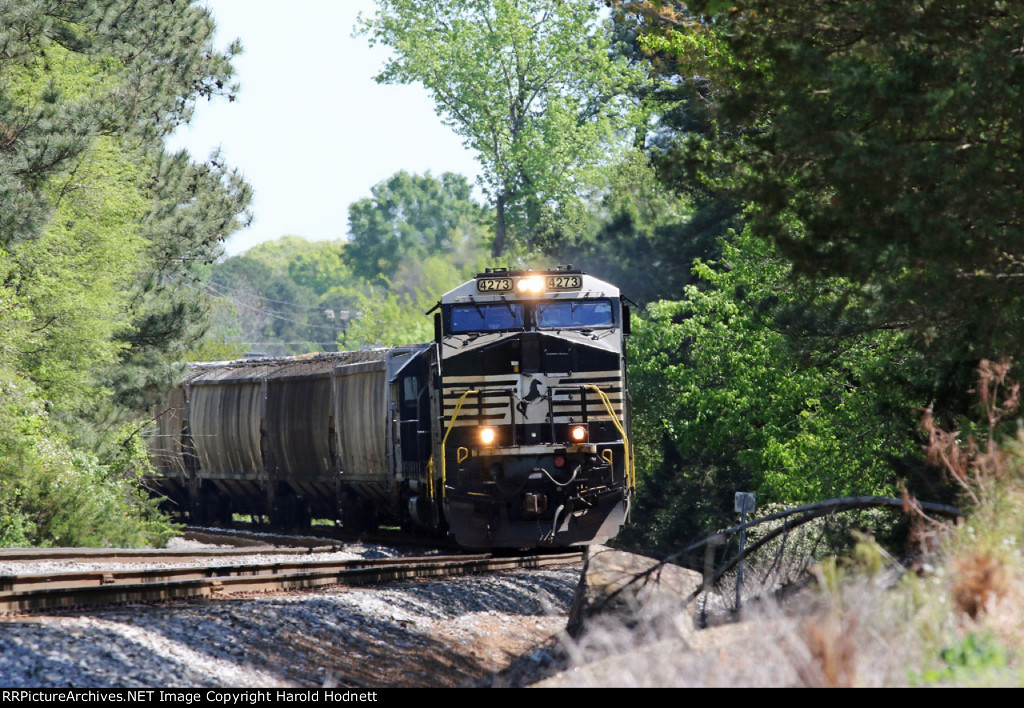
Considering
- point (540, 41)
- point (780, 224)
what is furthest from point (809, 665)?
point (540, 41)

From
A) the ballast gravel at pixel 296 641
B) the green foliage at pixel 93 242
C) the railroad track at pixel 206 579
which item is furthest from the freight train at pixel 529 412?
the green foliage at pixel 93 242

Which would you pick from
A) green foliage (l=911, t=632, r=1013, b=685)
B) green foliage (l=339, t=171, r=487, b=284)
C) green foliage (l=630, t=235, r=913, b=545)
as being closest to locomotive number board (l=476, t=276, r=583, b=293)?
green foliage (l=630, t=235, r=913, b=545)

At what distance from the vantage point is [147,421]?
29703mm

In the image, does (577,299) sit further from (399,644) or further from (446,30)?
(446,30)

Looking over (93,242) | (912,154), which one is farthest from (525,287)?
(93,242)

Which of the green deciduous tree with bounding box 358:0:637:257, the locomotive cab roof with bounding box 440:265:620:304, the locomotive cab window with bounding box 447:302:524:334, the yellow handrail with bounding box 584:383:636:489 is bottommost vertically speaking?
the yellow handrail with bounding box 584:383:636:489

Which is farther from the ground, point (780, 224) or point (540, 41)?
point (540, 41)

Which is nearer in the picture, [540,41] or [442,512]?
[442,512]

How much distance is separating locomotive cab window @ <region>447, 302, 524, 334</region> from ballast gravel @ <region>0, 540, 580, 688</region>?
380 centimetres

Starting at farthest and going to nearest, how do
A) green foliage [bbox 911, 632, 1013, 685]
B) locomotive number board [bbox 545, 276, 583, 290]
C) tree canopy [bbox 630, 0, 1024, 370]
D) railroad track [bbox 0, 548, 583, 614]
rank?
locomotive number board [bbox 545, 276, 583, 290] → railroad track [bbox 0, 548, 583, 614] → tree canopy [bbox 630, 0, 1024, 370] → green foliage [bbox 911, 632, 1013, 685]

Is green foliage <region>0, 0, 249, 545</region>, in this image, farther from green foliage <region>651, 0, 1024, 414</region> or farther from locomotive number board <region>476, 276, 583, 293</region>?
green foliage <region>651, 0, 1024, 414</region>

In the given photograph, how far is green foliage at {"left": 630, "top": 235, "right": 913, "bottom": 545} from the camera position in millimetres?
20000

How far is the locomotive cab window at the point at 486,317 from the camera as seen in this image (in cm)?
1689
